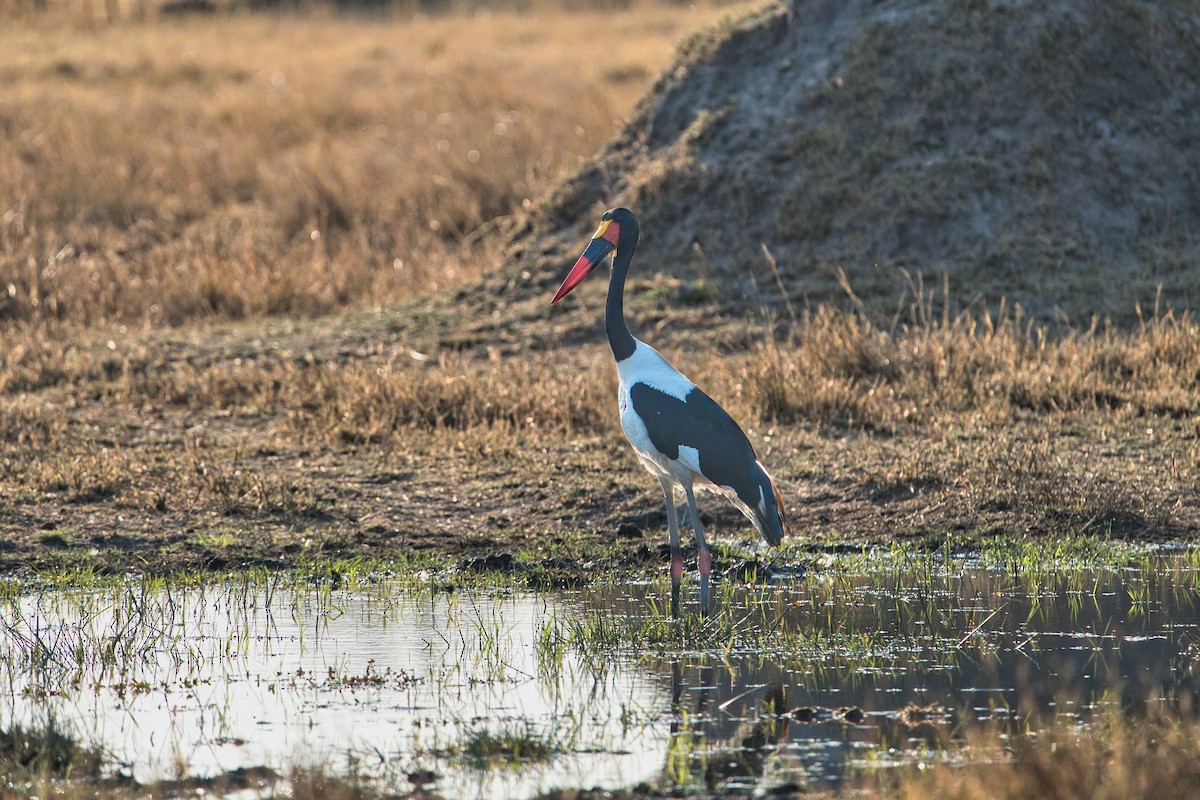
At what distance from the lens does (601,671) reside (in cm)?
580

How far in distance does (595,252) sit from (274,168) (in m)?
10.1

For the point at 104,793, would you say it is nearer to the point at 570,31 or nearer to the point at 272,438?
the point at 272,438

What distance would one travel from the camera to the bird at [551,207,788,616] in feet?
21.5

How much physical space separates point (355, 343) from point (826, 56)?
14.1 feet

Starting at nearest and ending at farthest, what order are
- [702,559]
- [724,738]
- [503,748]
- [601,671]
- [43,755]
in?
1. [43,755]
2. [503,748]
3. [724,738]
4. [601,671]
5. [702,559]

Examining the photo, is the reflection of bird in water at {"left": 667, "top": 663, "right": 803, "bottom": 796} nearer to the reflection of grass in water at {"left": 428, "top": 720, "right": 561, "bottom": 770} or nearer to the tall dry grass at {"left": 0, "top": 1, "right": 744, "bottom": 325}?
the reflection of grass in water at {"left": 428, "top": 720, "right": 561, "bottom": 770}

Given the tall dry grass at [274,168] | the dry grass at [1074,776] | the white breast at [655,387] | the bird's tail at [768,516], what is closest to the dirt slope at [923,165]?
the tall dry grass at [274,168]

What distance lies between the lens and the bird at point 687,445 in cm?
656

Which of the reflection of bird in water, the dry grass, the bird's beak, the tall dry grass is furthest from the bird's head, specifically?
the tall dry grass

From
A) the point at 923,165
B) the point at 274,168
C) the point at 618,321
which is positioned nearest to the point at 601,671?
the point at 618,321

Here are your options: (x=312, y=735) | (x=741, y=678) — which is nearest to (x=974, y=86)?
(x=741, y=678)

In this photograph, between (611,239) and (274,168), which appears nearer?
(611,239)

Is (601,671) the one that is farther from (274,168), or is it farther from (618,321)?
(274,168)

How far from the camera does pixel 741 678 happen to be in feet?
18.8
